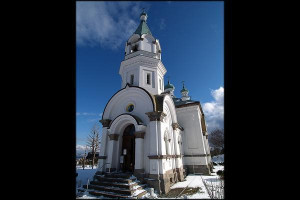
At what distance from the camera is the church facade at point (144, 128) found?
10.9 m

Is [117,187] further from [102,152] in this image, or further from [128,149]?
[102,152]

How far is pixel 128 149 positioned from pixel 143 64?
792 centimetres

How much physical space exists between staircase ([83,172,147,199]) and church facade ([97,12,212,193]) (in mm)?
1017

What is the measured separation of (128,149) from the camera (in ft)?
41.0

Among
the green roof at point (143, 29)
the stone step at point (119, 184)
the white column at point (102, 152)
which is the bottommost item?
the stone step at point (119, 184)

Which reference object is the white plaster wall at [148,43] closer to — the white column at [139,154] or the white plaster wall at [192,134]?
the white plaster wall at [192,134]

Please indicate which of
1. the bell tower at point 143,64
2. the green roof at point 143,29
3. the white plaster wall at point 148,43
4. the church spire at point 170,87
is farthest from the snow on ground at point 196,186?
the church spire at point 170,87

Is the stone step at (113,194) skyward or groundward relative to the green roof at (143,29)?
groundward

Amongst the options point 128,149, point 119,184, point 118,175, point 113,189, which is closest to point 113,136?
point 128,149

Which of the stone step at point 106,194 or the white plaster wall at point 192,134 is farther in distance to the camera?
the white plaster wall at point 192,134

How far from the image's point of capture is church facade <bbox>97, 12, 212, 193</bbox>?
10.9m
